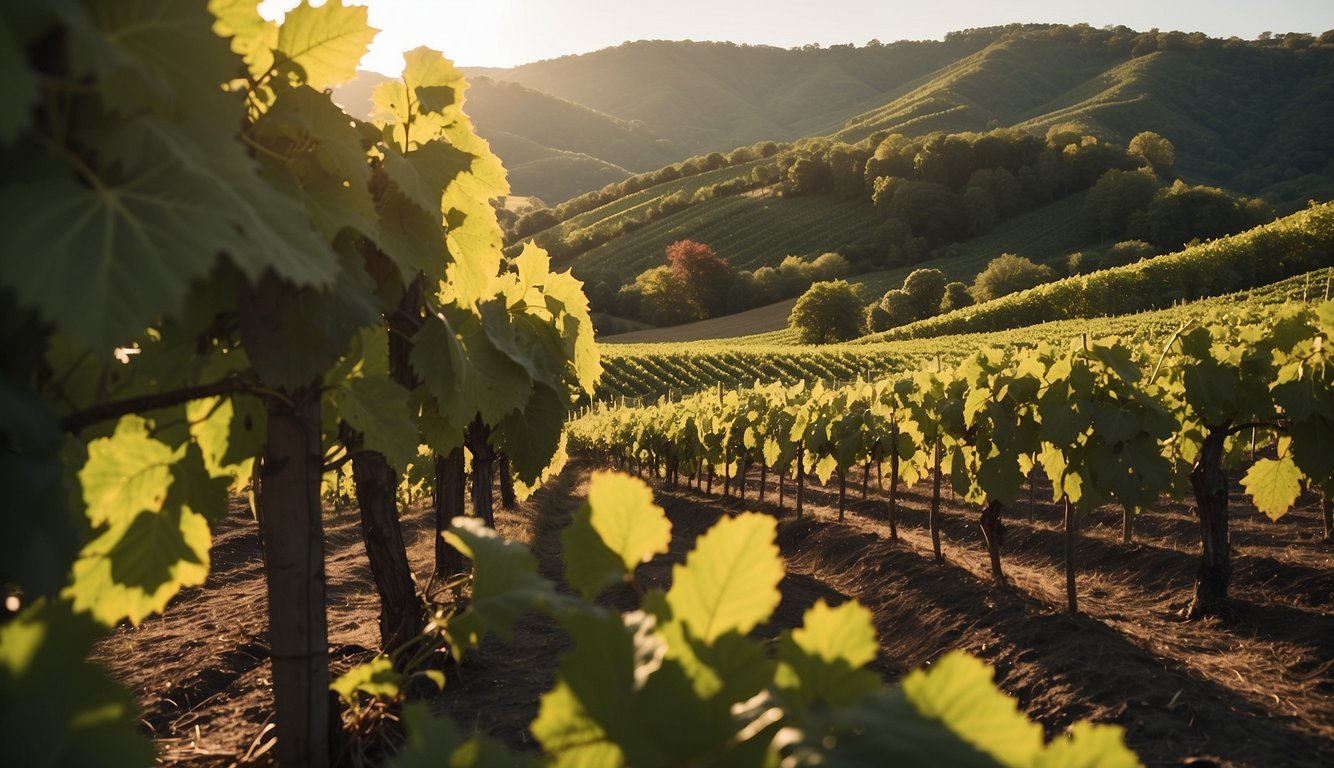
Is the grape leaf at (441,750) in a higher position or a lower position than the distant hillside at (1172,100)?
lower

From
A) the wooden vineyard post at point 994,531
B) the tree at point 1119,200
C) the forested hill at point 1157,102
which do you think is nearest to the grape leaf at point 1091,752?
the wooden vineyard post at point 994,531

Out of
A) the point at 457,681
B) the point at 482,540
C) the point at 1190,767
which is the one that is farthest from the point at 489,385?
the point at 1190,767

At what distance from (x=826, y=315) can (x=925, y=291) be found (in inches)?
317

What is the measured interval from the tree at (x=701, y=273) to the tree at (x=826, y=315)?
17.1 metres

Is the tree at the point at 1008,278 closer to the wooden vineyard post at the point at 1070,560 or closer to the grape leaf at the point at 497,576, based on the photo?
the wooden vineyard post at the point at 1070,560

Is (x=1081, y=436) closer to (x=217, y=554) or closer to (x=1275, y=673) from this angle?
(x=1275, y=673)

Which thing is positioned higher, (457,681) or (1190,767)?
(457,681)

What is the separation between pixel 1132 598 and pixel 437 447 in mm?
7304

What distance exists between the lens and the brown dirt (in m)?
4.71

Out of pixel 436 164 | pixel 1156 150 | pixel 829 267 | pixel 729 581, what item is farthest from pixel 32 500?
pixel 1156 150

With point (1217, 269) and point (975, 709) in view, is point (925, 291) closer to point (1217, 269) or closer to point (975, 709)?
point (1217, 269)

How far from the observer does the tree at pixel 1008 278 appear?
6222 cm

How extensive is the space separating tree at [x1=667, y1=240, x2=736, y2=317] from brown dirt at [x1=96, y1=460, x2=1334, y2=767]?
65500mm

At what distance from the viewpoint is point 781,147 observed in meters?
121
